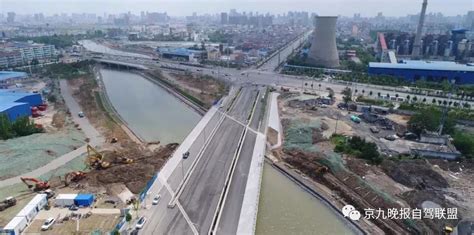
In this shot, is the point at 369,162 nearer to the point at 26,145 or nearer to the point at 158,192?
the point at 158,192

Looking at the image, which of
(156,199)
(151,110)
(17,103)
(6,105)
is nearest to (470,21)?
(151,110)

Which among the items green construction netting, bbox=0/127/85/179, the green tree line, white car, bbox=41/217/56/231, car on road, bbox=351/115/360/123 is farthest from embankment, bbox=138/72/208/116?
white car, bbox=41/217/56/231

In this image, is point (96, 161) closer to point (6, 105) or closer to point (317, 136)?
point (6, 105)

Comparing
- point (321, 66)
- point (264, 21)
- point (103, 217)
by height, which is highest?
point (264, 21)

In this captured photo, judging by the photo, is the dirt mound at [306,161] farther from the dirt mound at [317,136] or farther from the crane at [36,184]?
the crane at [36,184]

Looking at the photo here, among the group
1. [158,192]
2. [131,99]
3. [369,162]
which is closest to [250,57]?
[131,99]

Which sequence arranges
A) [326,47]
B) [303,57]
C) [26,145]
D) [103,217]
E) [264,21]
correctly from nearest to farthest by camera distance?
[103,217] < [26,145] < [326,47] < [303,57] < [264,21]

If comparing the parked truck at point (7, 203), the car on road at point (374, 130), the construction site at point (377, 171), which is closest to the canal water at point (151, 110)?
the construction site at point (377, 171)
